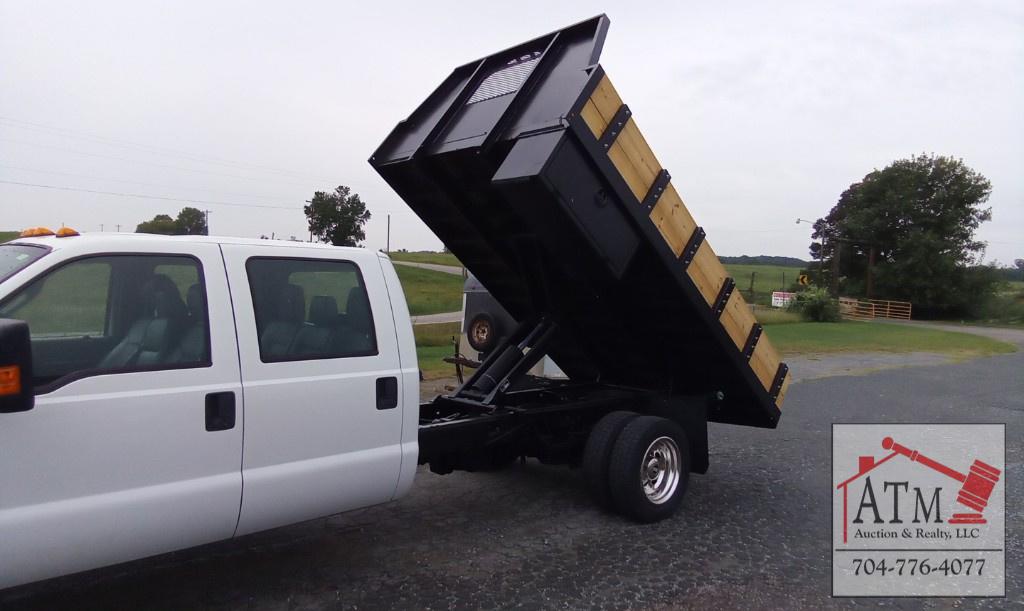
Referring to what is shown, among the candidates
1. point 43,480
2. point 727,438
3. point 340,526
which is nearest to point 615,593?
point 340,526

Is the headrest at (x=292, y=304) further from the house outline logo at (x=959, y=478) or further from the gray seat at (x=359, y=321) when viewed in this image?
the house outline logo at (x=959, y=478)

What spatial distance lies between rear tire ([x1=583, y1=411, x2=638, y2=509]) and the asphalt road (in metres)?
0.23

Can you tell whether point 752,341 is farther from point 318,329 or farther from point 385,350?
point 318,329

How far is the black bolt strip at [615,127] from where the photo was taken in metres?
4.64

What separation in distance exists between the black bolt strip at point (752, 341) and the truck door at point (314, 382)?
9.60 feet

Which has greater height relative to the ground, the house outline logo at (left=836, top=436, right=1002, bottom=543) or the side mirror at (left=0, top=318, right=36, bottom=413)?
the side mirror at (left=0, top=318, right=36, bottom=413)

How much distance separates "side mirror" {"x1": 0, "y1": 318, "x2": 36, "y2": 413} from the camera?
2701 millimetres

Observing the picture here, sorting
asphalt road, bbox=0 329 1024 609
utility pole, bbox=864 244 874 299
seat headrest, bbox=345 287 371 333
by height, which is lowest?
asphalt road, bbox=0 329 1024 609

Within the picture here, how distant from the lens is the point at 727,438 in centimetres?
870

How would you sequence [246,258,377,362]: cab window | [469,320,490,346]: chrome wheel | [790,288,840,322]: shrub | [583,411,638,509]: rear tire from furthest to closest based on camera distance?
[790,288,840,322]: shrub < [469,320,490,346]: chrome wheel < [583,411,638,509]: rear tire < [246,258,377,362]: cab window

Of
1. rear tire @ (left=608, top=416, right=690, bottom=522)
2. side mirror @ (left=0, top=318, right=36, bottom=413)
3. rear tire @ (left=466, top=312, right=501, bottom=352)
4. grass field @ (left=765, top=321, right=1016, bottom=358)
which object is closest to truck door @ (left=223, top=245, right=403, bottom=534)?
side mirror @ (left=0, top=318, right=36, bottom=413)

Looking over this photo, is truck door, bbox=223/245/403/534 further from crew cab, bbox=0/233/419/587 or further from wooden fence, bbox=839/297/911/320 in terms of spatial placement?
wooden fence, bbox=839/297/911/320

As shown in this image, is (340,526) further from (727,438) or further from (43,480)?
(727,438)

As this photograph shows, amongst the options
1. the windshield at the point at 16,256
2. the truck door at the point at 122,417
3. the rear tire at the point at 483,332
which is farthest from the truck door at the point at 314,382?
the rear tire at the point at 483,332
